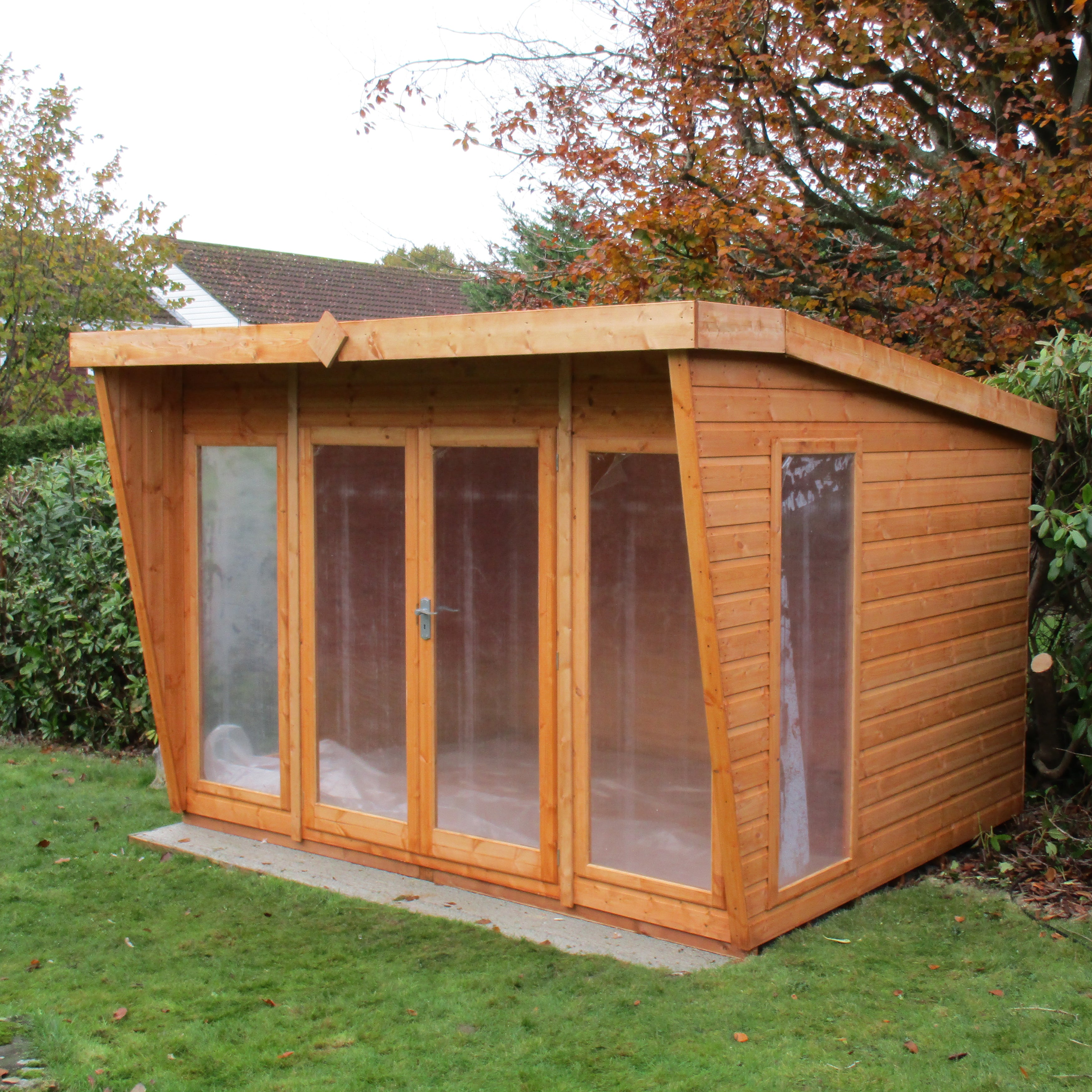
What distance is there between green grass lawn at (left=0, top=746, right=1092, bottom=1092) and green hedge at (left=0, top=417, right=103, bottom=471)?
30.7ft

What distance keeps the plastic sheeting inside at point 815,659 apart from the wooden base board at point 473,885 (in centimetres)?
42

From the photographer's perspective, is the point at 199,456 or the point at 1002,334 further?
the point at 1002,334

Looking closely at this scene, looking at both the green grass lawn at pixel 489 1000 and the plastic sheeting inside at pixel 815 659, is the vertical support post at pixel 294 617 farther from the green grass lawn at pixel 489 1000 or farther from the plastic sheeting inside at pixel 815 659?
the plastic sheeting inside at pixel 815 659

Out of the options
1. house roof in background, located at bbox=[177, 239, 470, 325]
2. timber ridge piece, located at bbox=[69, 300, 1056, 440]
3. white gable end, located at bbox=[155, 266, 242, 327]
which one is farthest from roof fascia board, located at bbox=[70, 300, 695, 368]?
white gable end, located at bbox=[155, 266, 242, 327]

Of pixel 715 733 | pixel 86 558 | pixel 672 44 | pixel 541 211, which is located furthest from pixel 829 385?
pixel 541 211

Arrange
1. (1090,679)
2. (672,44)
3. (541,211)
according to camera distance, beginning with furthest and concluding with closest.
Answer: (541,211), (672,44), (1090,679)

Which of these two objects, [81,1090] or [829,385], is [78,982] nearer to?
[81,1090]

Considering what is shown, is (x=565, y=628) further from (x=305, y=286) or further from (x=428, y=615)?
(x=305, y=286)

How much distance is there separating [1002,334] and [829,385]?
4.73 meters

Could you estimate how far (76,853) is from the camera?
6016 mm

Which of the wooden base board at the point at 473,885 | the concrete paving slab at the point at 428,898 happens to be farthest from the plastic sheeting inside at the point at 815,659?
the concrete paving slab at the point at 428,898

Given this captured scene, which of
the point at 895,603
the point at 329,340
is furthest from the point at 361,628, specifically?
the point at 895,603

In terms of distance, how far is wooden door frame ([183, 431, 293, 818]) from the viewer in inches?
235

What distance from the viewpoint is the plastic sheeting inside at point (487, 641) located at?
5168 millimetres
